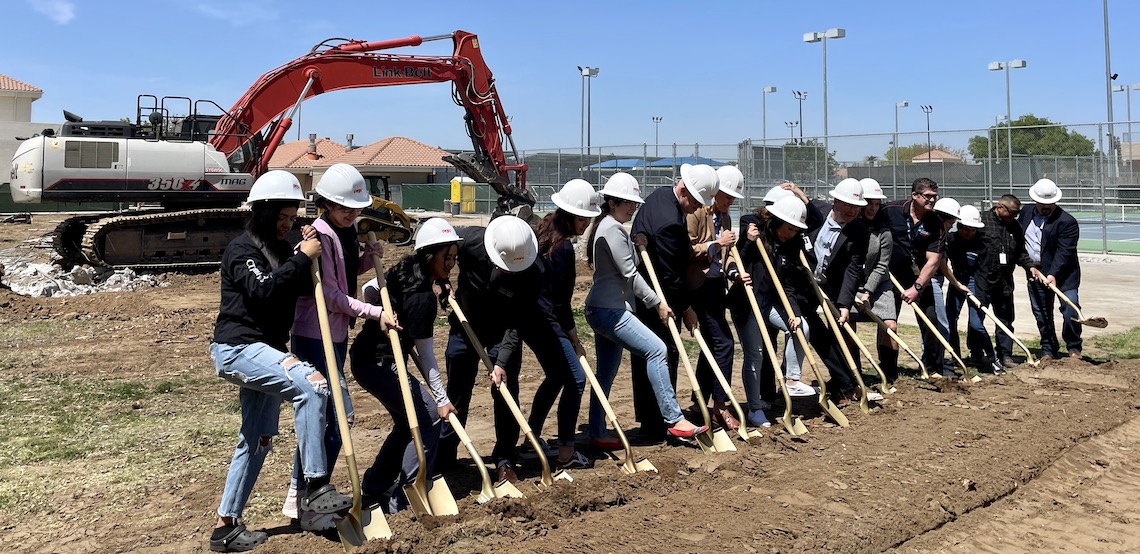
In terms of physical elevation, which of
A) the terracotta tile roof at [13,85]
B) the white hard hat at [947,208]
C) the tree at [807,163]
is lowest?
the white hard hat at [947,208]

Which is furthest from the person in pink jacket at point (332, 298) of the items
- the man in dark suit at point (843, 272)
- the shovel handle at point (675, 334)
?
the man in dark suit at point (843, 272)

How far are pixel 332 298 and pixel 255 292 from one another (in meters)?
0.60

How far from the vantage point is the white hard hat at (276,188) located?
4668 mm

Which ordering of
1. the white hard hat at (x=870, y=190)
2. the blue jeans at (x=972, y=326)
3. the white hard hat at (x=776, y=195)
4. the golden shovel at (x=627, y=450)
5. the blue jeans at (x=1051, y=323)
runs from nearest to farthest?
the golden shovel at (x=627, y=450) → the white hard hat at (x=776, y=195) → the white hard hat at (x=870, y=190) → the blue jeans at (x=972, y=326) → the blue jeans at (x=1051, y=323)

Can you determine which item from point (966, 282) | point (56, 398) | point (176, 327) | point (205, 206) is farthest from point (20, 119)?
point (966, 282)

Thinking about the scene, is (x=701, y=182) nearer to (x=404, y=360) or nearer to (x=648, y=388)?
(x=648, y=388)

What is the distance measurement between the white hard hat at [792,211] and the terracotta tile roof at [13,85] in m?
57.9

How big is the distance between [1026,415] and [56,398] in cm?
801

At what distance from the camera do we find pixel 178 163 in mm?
17375

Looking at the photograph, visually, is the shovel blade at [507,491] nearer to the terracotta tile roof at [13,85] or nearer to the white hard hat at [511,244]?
the white hard hat at [511,244]

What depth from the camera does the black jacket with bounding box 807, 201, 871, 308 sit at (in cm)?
776

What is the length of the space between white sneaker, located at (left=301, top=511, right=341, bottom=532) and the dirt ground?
0.06 m

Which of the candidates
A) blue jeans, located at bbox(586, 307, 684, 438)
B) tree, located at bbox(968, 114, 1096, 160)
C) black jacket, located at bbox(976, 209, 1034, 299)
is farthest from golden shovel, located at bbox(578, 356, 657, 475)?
tree, located at bbox(968, 114, 1096, 160)

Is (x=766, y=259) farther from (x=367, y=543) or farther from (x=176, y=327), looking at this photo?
(x=176, y=327)
